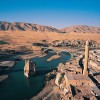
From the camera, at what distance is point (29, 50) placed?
8025 centimetres

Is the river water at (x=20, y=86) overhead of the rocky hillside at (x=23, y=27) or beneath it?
beneath

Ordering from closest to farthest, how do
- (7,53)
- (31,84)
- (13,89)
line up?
(13,89)
(31,84)
(7,53)

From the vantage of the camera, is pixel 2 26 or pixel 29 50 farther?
pixel 2 26

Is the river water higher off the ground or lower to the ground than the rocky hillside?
lower

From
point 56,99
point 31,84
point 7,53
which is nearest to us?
point 56,99

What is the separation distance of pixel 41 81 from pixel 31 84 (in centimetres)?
234

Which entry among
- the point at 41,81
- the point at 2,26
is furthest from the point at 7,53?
the point at 2,26

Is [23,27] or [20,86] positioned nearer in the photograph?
[20,86]

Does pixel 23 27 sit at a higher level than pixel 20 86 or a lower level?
higher

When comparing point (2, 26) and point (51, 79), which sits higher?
point (2, 26)

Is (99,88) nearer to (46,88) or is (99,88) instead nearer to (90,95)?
(90,95)

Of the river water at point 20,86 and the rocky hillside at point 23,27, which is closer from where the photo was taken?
the river water at point 20,86

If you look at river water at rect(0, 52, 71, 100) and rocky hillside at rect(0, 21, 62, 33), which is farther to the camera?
rocky hillside at rect(0, 21, 62, 33)

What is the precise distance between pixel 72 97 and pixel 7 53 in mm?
46278
